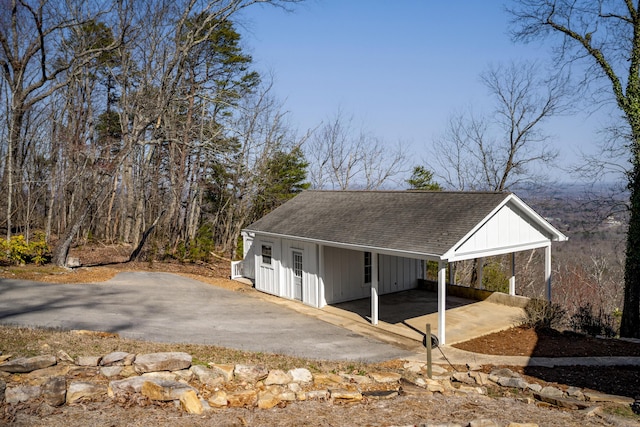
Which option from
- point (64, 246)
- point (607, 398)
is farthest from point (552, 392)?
point (64, 246)

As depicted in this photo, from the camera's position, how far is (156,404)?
20.5ft

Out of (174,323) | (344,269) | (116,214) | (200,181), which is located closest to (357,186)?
(200,181)

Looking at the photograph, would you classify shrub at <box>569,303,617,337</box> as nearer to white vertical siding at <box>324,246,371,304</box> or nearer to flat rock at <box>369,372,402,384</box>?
white vertical siding at <box>324,246,371,304</box>

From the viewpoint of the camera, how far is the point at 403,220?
600 inches

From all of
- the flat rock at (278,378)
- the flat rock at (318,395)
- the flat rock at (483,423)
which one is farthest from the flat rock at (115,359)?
the flat rock at (483,423)

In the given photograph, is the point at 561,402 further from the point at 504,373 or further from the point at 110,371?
the point at 110,371

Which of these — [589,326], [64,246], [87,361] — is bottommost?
[589,326]

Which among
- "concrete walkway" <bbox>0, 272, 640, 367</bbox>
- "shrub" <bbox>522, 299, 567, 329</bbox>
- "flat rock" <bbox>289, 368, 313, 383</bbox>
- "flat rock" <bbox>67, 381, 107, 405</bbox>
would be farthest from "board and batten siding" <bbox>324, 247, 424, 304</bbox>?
"flat rock" <bbox>67, 381, 107, 405</bbox>

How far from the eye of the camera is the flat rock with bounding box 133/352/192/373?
7.23 metres

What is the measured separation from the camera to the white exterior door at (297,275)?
18.0 meters

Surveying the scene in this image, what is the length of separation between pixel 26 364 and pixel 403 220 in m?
10.8

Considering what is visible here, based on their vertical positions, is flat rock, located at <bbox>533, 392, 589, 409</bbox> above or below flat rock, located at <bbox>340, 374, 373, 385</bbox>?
below

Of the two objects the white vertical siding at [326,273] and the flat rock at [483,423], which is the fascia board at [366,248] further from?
the flat rock at [483,423]

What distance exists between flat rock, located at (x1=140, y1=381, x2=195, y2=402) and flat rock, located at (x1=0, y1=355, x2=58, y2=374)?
1.63m
